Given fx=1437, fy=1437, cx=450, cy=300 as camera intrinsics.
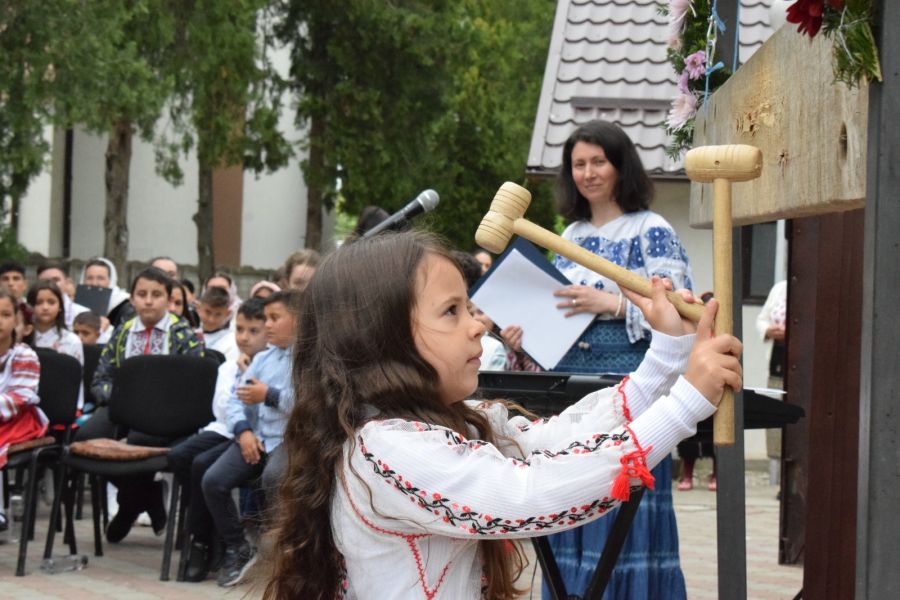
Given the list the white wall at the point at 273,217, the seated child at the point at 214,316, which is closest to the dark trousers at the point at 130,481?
the seated child at the point at 214,316

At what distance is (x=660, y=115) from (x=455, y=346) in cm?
1022

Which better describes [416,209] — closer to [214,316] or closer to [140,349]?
[140,349]

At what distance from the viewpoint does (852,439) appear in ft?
15.9

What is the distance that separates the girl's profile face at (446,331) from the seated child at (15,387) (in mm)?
5417

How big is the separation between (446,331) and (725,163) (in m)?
0.59

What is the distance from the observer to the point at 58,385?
804 centimetres

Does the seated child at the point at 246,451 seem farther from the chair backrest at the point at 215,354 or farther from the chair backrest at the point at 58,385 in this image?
the chair backrest at the point at 215,354

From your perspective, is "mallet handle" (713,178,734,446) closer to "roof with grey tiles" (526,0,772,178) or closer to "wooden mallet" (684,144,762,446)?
"wooden mallet" (684,144,762,446)

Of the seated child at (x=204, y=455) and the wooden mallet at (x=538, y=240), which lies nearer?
the wooden mallet at (x=538, y=240)

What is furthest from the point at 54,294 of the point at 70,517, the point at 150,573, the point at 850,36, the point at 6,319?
the point at 850,36

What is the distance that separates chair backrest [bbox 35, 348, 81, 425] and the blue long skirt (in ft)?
13.7

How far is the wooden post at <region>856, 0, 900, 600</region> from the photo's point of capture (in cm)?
201

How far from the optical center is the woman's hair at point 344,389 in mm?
2609

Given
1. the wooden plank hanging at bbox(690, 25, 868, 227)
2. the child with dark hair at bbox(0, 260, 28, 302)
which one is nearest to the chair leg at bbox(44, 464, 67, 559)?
the child with dark hair at bbox(0, 260, 28, 302)
